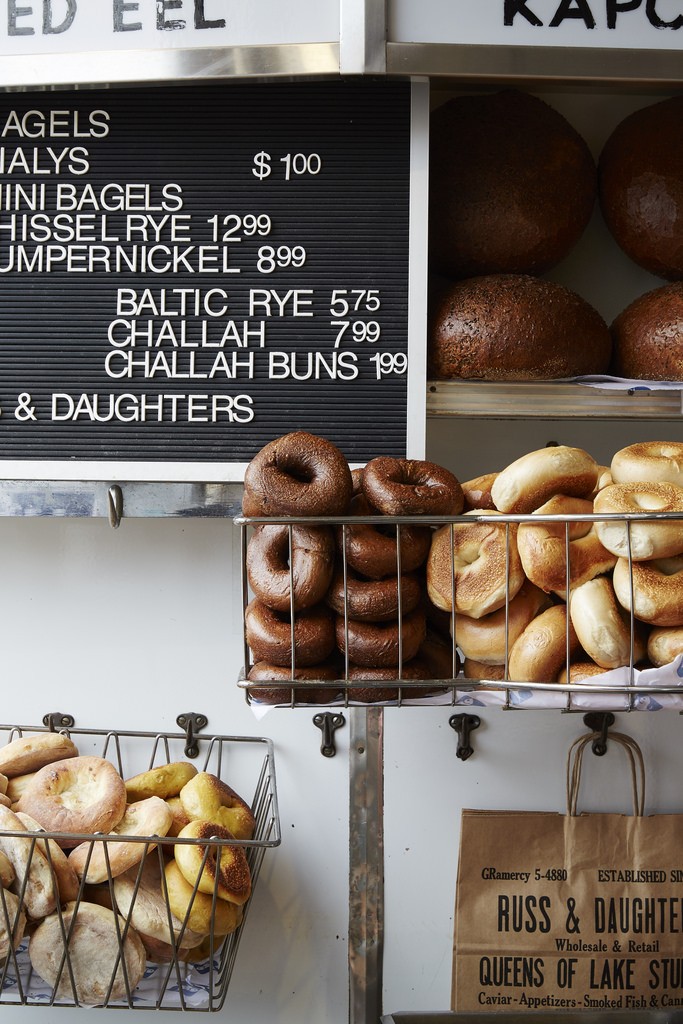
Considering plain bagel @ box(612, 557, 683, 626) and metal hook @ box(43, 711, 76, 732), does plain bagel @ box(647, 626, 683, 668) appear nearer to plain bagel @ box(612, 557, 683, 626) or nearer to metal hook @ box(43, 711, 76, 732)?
plain bagel @ box(612, 557, 683, 626)

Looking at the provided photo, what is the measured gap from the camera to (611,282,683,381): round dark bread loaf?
1.21 metres

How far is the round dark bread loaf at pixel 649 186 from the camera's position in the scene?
1.28 metres

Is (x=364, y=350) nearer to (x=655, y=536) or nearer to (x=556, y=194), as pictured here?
(x=556, y=194)

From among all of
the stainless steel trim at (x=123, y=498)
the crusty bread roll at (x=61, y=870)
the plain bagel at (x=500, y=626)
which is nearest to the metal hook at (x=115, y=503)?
the stainless steel trim at (x=123, y=498)

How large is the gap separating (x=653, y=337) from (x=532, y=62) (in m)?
0.38

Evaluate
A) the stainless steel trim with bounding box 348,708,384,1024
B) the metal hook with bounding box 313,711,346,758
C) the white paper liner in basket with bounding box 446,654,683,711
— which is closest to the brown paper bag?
the stainless steel trim with bounding box 348,708,384,1024

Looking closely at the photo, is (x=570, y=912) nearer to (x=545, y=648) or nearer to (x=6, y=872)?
(x=545, y=648)

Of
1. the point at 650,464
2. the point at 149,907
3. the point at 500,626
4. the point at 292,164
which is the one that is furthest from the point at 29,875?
the point at 292,164

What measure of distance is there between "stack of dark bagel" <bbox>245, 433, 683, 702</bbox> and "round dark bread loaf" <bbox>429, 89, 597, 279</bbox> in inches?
15.5

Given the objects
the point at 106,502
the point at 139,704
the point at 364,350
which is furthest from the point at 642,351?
the point at 139,704

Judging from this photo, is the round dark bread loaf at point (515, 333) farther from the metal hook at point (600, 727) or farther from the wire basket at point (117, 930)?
the wire basket at point (117, 930)

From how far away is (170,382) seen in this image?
1.26 meters

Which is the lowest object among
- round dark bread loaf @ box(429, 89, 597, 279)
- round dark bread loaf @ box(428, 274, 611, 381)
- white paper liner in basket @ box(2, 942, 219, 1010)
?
white paper liner in basket @ box(2, 942, 219, 1010)

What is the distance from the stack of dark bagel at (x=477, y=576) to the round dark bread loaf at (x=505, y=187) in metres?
0.39
